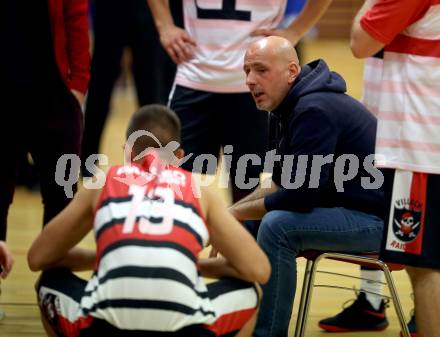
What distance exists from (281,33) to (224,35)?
10.8 inches

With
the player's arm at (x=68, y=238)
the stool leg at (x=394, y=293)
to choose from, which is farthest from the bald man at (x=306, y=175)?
the player's arm at (x=68, y=238)

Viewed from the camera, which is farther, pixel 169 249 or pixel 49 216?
pixel 49 216

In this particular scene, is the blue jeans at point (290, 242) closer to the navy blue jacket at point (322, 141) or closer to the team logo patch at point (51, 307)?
the navy blue jacket at point (322, 141)

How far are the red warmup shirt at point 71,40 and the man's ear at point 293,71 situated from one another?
2.96ft

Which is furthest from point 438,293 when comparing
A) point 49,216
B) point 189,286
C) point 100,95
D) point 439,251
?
point 100,95

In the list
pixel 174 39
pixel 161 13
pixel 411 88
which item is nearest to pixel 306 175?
pixel 411 88

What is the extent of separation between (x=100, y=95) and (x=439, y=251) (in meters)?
3.18

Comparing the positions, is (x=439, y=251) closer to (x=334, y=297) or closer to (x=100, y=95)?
(x=334, y=297)

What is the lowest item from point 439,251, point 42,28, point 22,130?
point 439,251

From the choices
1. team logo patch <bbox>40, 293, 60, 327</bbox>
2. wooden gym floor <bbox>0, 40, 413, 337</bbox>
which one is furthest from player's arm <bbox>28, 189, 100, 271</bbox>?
wooden gym floor <bbox>0, 40, 413, 337</bbox>

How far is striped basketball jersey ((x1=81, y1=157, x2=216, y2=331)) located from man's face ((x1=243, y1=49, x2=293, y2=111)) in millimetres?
832

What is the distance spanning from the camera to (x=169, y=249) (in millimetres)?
2834

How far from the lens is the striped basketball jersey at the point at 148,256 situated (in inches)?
111

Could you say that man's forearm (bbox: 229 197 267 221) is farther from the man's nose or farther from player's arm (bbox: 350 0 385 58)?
player's arm (bbox: 350 0 385 58)
